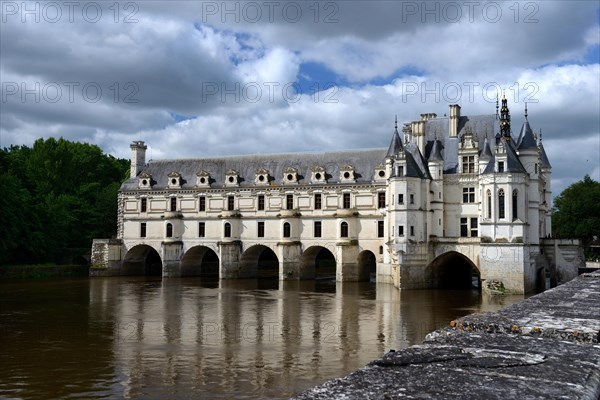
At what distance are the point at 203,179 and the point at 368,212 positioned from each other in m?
15.0

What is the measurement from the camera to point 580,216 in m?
59.5

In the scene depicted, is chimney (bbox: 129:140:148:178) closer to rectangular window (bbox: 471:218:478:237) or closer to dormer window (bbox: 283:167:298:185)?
dormer window (bbox: 283:167:298:185)

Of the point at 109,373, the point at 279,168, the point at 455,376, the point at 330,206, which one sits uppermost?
the point at 279,168

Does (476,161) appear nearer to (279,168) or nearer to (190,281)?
(279,168)

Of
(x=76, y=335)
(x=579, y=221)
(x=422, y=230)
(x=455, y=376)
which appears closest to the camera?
(x=455, y=376)

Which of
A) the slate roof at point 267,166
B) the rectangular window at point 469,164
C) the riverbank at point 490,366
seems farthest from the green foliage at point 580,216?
the riverbank at point 490,366

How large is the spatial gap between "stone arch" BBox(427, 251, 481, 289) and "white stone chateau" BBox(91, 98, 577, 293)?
3.3 inches

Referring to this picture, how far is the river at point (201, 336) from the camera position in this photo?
1409 cm

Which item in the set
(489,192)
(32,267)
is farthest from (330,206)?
(32,267)

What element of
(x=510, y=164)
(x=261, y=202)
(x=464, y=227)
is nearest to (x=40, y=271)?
(x=261, y=202)

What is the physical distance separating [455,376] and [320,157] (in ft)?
148

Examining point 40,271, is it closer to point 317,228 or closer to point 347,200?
point 317,228

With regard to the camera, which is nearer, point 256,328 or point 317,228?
point 256,328

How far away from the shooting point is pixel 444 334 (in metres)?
5.45
